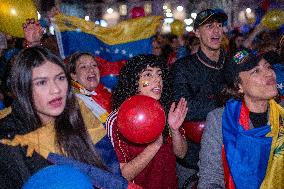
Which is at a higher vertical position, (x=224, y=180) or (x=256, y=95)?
(x=256, y=95)

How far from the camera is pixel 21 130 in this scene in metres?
2.19

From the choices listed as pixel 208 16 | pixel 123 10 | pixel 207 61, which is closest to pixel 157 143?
pixel 207 61

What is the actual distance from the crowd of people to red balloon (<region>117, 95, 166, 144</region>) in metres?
0.19

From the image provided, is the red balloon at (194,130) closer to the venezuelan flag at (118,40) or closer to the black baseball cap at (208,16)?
the black baseball cap at (208,16)

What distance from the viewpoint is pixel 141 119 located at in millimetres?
2547

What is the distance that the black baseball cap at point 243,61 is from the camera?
304 centimetres

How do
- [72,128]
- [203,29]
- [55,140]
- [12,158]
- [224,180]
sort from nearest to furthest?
[12,158], [55,140], [72,128], [224,180], [203,29]

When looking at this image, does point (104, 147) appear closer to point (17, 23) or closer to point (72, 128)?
point (72, 128)

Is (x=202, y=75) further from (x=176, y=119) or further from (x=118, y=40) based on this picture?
(x=118, y=40)

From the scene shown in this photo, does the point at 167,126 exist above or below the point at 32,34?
below

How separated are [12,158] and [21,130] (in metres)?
0.19

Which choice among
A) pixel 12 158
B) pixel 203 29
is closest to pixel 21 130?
pixel 12 158

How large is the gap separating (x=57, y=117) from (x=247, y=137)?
1378mm

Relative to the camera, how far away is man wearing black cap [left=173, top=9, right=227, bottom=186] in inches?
145
